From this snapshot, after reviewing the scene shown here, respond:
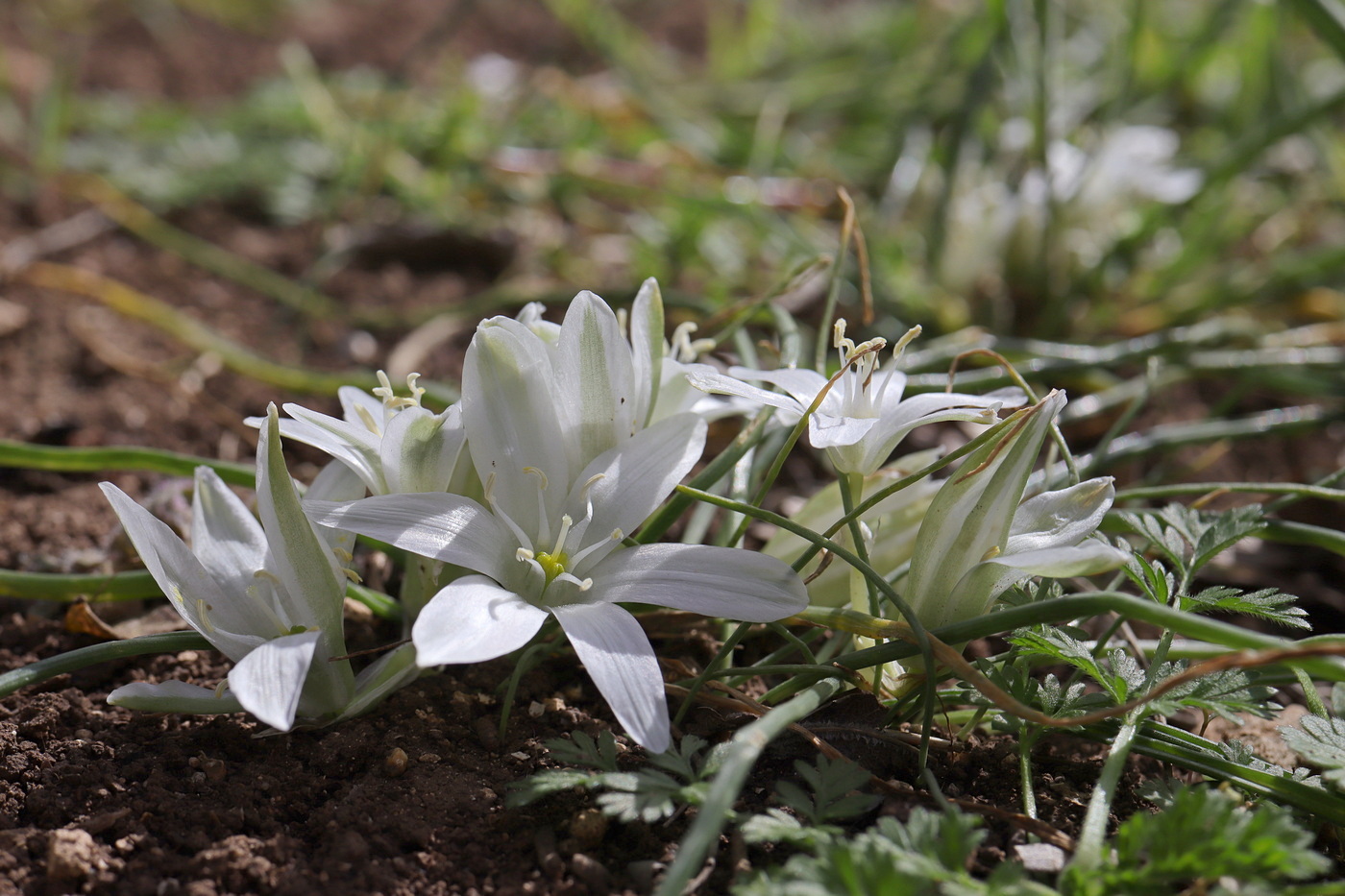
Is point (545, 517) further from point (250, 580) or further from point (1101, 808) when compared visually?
point (1101, 808)

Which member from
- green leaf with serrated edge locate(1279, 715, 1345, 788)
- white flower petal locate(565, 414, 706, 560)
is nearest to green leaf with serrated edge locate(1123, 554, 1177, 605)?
green leaf with serrated edge locate(1279, 715, 1345, 788)

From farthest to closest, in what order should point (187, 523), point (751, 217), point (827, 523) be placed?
point (751, 217) → point (187, 523) → point (827, 523)

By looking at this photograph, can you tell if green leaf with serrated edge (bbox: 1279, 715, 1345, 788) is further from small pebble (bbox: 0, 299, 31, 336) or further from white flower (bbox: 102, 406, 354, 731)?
small pebble (bbox: 0, 299, 31, 336)

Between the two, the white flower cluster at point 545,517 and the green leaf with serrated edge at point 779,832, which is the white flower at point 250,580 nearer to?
the white flower cluster at point 545,517

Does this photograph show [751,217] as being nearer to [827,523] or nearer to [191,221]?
[827,523]

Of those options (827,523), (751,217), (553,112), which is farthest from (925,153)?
(827,523)

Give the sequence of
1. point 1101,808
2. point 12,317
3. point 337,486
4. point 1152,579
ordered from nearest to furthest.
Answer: point 1101,808
point 1152,579
point 337,486
point 12,317

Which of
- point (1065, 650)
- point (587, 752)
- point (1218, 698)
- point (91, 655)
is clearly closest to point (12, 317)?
point (91, 655)
